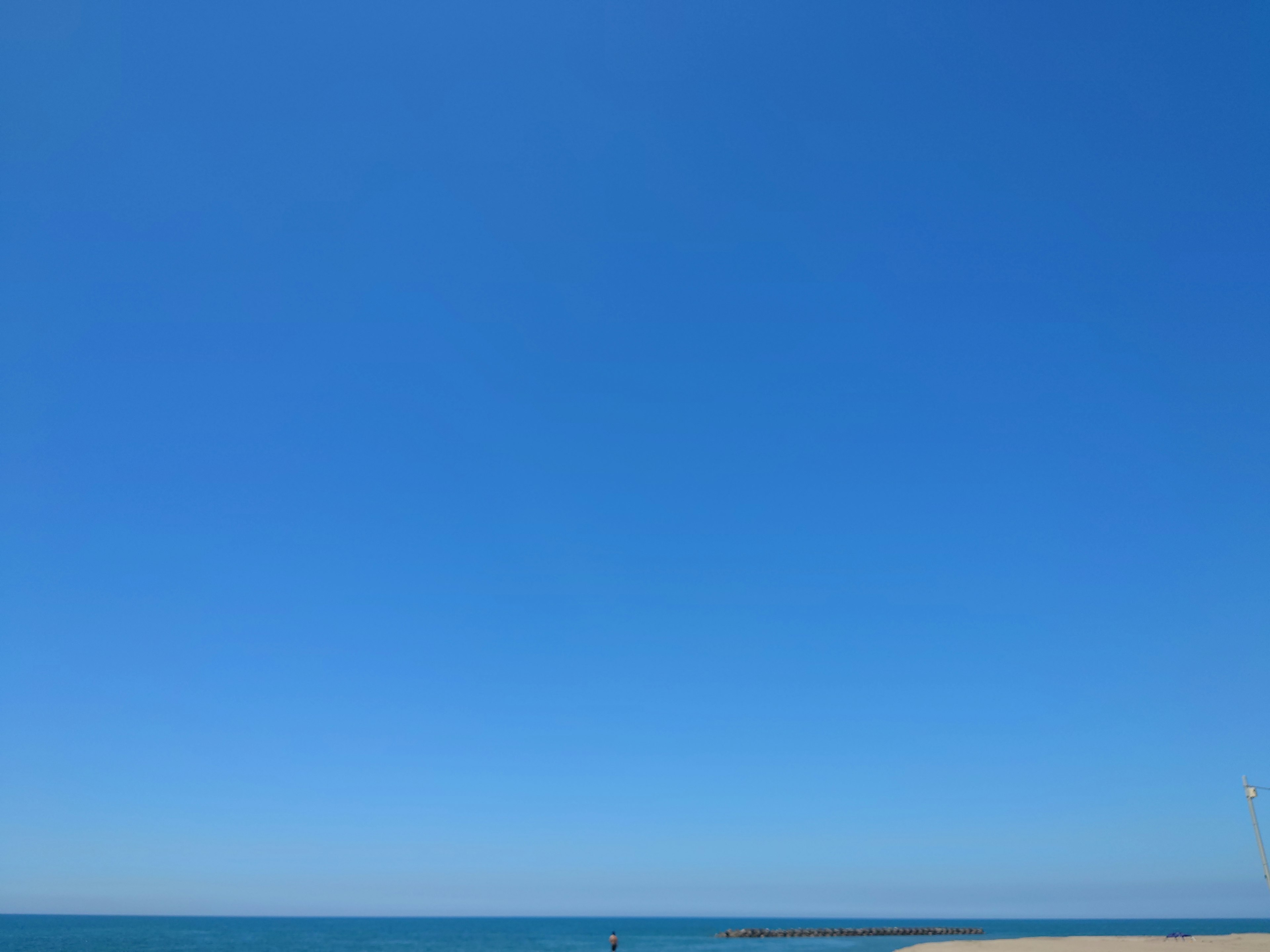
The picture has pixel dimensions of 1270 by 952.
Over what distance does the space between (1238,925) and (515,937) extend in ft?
559

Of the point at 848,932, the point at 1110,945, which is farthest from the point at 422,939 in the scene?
the point at 1110,945

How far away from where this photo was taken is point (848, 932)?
376ft

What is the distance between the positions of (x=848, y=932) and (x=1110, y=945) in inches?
2814

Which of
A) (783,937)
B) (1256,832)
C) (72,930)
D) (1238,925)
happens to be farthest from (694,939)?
(1238,925)

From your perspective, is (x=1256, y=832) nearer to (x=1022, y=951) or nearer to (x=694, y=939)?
(x=1022, y=951)

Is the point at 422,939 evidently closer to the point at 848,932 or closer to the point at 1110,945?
the point at 848,932

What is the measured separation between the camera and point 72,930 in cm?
13900

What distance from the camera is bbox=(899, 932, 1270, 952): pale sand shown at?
49188mm

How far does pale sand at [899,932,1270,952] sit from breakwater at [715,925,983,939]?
57.8 m

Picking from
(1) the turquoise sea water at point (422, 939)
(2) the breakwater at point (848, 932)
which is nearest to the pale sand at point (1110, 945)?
(1) the turquoise sea water at point (422, 939)

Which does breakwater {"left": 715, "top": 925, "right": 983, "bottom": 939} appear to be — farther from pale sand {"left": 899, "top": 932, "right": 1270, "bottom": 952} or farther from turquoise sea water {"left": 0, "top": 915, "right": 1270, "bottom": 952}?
pale sand {"left": 899, "top": 932, "right": 1270, "bottom": 952}

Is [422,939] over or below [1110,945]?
below

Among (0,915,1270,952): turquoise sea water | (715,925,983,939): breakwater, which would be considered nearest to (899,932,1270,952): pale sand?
(0,915,1270,952): turquoise sea water

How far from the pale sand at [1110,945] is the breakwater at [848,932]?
190 ft
